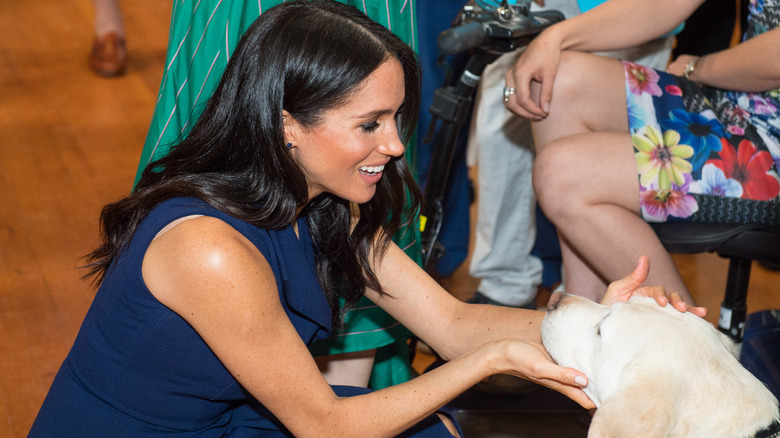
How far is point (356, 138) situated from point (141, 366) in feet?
1.64

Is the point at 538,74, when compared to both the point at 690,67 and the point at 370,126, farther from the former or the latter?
the point at 370,126

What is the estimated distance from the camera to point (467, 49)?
193 cm

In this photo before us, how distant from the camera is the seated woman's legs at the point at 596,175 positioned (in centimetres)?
174

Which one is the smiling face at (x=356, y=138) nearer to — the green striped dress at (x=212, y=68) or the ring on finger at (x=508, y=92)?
the green striped dress at (x=212, y=68)

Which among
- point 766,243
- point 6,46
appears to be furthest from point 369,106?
point 6,46

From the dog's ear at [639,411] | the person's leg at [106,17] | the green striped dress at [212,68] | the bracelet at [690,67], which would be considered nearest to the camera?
the dog's ear at [639,411]

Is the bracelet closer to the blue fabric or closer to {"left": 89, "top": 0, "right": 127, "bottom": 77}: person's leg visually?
the blue fabric

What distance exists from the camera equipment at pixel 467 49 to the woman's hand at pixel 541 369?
58 cm

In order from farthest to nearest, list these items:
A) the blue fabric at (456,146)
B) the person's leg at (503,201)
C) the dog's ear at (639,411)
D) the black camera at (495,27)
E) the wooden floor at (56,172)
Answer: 1. the person's leg at (503,201)
2. the blue fabric at (456,146)
3. the wooden floor at (56,172)
4. the black camera at (495,27)
5. the dog's ear at (639,411)

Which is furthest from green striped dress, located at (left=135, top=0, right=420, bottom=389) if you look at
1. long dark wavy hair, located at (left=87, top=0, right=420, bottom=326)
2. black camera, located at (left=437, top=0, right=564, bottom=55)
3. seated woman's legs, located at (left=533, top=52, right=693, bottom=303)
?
seated woman's legs, located at (left=533, top=52, right=693, bottom=303)

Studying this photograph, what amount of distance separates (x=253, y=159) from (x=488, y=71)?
141 cm

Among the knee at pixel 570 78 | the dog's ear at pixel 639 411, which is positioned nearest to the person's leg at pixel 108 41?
the knee at pixel 570 78

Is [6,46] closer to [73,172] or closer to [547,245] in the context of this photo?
[73,172]

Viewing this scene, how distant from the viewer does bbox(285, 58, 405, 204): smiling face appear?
4.29 feet
